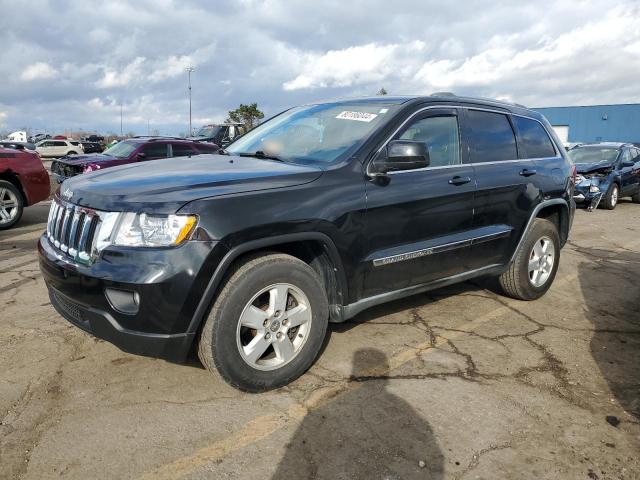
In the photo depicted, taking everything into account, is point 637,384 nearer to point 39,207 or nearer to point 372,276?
point 372,276

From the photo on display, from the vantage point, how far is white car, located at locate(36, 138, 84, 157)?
127 feet

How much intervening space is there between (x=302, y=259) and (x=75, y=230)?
53.4 inches

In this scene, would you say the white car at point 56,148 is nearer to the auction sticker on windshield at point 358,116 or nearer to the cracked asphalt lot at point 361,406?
the cracked asphalt lot at point 361,406

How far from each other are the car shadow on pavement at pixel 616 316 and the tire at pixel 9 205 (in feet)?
27.6

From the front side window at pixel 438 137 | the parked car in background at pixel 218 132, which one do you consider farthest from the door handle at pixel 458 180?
the parked car in background at pixel 218 132

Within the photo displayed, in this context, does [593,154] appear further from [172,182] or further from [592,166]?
[172,182]

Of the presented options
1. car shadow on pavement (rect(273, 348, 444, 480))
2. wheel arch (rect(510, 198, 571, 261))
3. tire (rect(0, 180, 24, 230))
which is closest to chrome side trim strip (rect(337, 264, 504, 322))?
car shadow on pavement (rect(273, 348, 444, 480))

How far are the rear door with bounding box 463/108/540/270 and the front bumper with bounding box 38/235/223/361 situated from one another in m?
2.38

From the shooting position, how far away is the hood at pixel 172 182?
2.72 metres

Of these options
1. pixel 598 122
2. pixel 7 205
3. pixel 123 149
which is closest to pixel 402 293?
pixel 7 205

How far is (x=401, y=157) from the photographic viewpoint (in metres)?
3.35

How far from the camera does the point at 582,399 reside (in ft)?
10.4

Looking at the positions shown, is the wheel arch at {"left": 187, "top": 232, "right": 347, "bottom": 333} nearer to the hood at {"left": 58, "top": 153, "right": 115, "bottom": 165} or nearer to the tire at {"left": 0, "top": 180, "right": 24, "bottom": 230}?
the tire at {"left": 0, "top": 180, "right": 24, "bottom": 230}

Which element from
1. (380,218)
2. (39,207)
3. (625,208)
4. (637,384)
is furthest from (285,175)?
(625,208)
